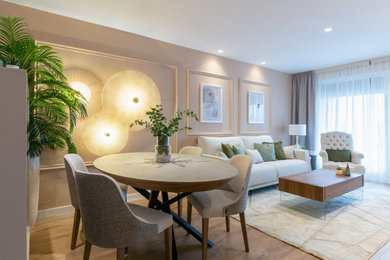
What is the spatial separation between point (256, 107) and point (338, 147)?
1.90 m

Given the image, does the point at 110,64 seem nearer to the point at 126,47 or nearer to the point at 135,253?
the point at 126,47

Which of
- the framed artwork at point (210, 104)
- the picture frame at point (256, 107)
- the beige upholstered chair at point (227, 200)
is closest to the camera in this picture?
the beige upholstered chair at point (227, 200)

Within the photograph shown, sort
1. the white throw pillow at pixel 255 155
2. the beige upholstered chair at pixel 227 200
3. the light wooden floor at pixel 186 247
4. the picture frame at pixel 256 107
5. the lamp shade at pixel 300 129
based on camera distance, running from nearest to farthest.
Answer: the beige upholstered chair at pixel 227 200
the light wooden floor at pixel 186 247
the white throw pillow at pixel 255 155
the picture frame at pixel 256 107
the lamp shade at pixel 300 129

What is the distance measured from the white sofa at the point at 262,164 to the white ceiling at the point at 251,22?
5.44 feet

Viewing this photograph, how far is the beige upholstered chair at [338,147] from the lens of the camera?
4.14 m

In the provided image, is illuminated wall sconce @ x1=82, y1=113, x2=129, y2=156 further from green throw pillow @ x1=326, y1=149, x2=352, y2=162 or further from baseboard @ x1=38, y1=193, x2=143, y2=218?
green throw pillow @ x1=326, y1=149, x2=352, y2=162

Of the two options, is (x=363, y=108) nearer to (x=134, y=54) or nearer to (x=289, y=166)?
(x=289, y=166)

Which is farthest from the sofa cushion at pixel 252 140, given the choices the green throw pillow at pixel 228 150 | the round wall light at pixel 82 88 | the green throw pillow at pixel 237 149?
the round wall light at pixel 82 88

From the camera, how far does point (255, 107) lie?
4.93 meters

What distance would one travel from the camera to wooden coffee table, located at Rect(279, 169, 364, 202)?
106 inches

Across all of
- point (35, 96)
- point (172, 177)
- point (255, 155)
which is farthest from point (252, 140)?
point (35, 96)

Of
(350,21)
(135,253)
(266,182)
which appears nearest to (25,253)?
(135,253)

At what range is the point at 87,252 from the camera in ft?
4.77

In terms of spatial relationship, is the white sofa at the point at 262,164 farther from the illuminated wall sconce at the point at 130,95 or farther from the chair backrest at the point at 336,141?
the illuminated wall sconce at the point at 130,95
